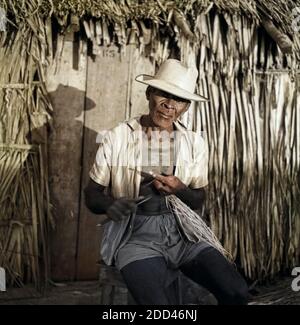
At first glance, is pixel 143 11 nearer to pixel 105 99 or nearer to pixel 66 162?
pixel 105 99

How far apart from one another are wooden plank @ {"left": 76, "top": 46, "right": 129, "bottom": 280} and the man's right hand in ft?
4.88

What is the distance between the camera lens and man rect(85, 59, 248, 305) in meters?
3.24

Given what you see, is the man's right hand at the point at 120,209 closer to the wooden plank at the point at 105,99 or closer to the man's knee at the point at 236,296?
the man's knee at the point at 236,296

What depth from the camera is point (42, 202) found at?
180 inches

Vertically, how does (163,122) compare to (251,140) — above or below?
below

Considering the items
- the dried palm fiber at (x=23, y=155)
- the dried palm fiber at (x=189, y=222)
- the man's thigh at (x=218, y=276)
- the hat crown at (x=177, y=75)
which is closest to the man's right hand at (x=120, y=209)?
the dried palm fiber at (x=189, y=222)

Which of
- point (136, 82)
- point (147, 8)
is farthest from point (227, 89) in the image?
point (147, 8)

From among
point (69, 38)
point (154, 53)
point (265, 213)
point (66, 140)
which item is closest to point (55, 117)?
point (66, 140)

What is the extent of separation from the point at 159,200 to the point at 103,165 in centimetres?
37

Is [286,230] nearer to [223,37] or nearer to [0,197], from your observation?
[223,37]

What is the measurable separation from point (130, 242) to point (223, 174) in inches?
64.1

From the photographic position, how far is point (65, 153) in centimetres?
466

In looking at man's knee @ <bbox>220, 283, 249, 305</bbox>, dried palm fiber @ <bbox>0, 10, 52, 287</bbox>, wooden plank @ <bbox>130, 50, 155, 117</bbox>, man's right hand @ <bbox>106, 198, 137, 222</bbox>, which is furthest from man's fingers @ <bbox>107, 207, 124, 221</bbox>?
wooden plank @ <bbox>130, 50, 155, 117</bbox>

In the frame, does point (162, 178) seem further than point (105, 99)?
No
